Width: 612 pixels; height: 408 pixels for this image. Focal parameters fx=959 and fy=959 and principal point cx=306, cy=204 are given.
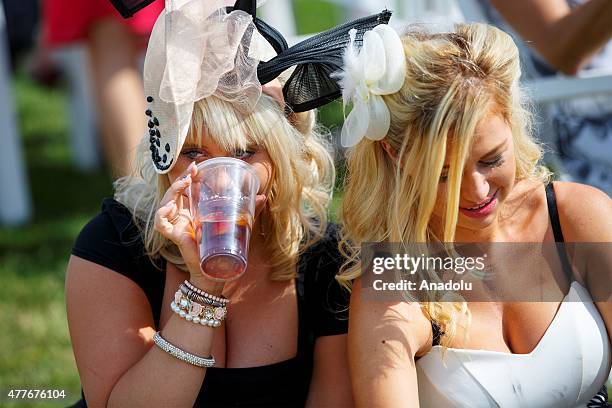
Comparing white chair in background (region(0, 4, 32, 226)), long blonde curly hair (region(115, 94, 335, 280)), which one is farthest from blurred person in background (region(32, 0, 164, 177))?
long blonde curly hair (region(115, 94, 335, 280))

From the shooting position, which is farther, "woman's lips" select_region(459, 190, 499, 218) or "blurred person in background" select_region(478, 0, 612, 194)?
"blurred person in background" select_region(478, 0, 612, 194)

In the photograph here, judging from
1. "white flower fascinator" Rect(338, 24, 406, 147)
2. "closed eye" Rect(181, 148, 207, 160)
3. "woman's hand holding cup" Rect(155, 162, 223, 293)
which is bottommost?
"woman's hand holding cup" Rect(155, 162, 223, 293)

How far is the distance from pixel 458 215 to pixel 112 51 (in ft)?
7.24

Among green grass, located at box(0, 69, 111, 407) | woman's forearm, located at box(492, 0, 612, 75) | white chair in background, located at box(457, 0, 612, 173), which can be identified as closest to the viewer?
woman's forearm, located at box(492, 0, 612, 75)

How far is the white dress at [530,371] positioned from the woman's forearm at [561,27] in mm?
992

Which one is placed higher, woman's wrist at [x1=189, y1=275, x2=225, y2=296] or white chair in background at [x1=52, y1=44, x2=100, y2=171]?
white chair in background at [x1=52, y1=44, x2=100, y2=171]

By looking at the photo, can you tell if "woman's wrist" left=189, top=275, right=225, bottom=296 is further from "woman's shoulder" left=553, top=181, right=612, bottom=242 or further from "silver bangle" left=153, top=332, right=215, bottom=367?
"woman's shoulder" left=553, top=181, right=612, bottom=242

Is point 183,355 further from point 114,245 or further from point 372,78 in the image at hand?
point 372,78

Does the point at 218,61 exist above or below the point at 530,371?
above

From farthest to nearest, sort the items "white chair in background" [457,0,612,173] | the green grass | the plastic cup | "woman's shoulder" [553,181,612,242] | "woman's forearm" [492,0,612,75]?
the green grass < "white chair in background" [457,0,612,173] < "woman's forearm" [492,0,612,75] < "woman's shoulder" [553,181,612,242] < the plastic cup

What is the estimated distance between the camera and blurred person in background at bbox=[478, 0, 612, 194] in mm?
2830

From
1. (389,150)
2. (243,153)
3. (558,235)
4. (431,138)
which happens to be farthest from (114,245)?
(558,235)

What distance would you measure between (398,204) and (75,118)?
416 cm

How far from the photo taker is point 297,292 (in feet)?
7.82
